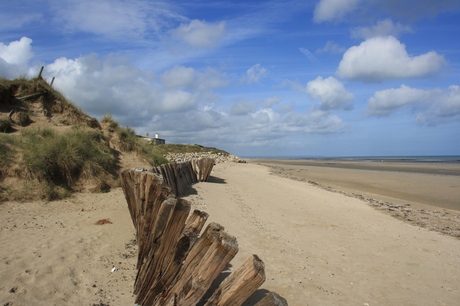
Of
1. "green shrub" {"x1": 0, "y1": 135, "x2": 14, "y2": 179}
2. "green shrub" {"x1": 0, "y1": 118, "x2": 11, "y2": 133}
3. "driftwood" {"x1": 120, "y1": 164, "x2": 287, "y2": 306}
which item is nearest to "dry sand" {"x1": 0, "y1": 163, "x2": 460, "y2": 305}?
"driftwood" {"x1": 120, "y1": 164, "x2": 287, "y2": 306}

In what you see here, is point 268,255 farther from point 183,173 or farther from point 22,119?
point 22,119

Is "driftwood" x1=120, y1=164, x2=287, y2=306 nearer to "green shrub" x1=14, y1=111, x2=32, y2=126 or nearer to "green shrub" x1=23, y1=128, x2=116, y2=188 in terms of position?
"green shrub" x1=23, y1=128, x2=116, y2=188

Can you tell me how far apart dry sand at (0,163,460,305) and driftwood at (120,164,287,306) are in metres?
0.77

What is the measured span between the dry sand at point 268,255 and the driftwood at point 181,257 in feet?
2.52

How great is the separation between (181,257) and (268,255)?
9.54 ft

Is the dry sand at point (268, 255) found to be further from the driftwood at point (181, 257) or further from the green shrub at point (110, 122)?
the green shrub at point (110, 122)

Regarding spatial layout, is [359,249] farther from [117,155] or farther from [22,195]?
[117,155]

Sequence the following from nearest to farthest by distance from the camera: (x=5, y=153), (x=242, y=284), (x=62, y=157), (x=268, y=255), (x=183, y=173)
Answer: (x=242, y=284), (x=268, y=255), (x=5, y=153), (x=62, y=157), (x=183, y=173)

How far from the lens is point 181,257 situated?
12.2 feet

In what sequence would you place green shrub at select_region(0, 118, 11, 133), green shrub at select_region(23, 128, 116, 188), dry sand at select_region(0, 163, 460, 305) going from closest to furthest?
dry sand at select_region(0, 163, 460, 305) → green shrub at select_region(23, 128, 116, 188) → green shrub at select_region(0, 118, 11, 133)

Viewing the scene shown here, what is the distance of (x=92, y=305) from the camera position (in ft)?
13.6

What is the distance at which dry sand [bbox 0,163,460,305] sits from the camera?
4.64 metres

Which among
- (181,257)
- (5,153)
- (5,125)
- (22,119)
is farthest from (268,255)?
(22,119)

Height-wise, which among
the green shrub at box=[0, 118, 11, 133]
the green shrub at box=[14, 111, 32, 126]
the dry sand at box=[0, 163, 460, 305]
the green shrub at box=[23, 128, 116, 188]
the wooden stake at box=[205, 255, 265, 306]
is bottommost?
the dry sand at box=[0, 163, 460, 305]
